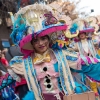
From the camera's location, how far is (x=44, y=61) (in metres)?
3.06

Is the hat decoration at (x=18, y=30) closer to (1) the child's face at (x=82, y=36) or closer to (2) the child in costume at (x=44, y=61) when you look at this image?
(2) the child in costume at (x=44, y=61)

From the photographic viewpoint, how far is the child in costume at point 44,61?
2.92 metres

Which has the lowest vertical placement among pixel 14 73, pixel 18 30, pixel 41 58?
pixel 14 73

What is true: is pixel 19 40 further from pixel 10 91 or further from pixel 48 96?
pixel 10 91

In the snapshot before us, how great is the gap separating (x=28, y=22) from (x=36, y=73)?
0.54m

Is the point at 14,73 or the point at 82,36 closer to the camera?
the point at 14,73

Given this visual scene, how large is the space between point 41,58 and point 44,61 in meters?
0.05

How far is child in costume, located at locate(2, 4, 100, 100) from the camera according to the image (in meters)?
2.92

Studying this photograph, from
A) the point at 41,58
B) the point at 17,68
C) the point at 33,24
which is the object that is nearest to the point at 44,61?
the point at 41,58

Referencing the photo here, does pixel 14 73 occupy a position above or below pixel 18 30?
below

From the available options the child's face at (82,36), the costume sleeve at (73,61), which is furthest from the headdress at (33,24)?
the child's face at (82,36)

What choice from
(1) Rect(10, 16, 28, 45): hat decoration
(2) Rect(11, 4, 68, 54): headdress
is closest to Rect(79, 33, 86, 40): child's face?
(2) Rect(11, 4, 68, 54): headdress

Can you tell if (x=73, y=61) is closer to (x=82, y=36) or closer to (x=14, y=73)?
(x=14, y=73)

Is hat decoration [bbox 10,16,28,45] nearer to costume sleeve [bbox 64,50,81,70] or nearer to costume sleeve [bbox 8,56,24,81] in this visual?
costume sleeve [bbox 8,56,24,81]
